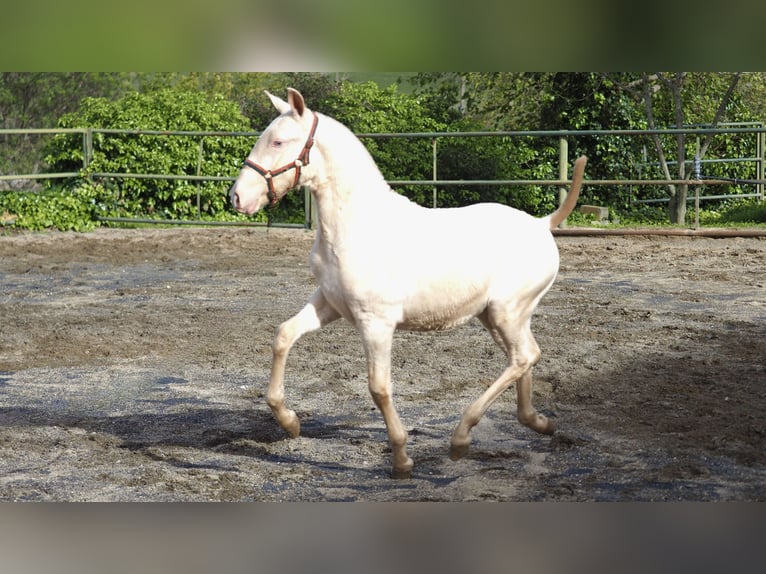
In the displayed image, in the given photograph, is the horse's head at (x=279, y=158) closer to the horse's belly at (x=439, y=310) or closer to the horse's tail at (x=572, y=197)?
the horse's belly at (x=439, y=310)

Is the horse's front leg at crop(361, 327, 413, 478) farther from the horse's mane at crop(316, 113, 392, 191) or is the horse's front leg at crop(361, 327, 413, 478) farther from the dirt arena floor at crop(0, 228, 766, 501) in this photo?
the horse's mane at crop(316, 113, 392, 191)

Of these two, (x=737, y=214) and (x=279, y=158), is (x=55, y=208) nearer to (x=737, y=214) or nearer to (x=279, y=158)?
(x=737, y=214)

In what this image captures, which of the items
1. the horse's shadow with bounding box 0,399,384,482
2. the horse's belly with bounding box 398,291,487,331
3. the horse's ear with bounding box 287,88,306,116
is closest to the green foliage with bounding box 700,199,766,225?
the horse's shadow with bounding box 0,399,384,482

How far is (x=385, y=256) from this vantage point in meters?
3.86

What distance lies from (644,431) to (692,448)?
339 mm

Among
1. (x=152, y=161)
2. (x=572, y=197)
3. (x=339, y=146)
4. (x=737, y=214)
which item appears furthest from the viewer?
(x=152, y=161)

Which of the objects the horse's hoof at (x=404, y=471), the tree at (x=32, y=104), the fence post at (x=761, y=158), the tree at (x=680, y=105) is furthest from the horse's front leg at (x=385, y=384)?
the tree at (x=32, y=104)

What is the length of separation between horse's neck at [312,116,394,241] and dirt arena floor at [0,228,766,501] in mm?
1059

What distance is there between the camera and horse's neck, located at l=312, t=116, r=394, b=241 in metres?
3.85

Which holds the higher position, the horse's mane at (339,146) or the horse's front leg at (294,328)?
the horse's mane at (339,146)

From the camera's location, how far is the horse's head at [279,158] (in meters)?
3.76

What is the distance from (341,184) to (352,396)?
1.94 m

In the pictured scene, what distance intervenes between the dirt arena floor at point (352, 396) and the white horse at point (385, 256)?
407 mm

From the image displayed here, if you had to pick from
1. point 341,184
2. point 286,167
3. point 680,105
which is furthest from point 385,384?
point 680,105
